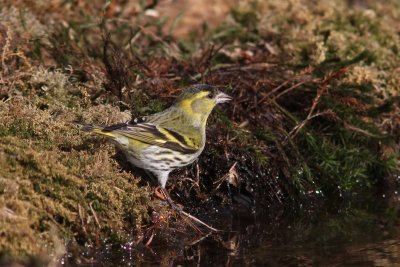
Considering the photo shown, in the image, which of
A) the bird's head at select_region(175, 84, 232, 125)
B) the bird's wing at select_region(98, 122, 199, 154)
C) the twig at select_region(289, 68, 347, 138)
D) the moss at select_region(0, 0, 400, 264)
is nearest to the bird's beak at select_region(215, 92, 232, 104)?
the bird's head at select_region(175, 84, 232, 125)

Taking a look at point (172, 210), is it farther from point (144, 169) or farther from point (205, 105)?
point (205, 105)

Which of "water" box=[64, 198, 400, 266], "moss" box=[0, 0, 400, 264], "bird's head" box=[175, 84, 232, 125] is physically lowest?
"water" box=[64, 198, 400, 266]

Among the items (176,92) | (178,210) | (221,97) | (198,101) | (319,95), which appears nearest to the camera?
(178,210)

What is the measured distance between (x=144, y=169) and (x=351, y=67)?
270 centimetres

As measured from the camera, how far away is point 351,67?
757 cm

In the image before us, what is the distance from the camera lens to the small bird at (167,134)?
553cm

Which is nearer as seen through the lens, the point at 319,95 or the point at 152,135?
the point at 152,135

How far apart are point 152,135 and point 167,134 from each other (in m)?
0.16

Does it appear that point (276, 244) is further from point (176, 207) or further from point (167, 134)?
point (167, 134)

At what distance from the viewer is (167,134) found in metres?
5.76

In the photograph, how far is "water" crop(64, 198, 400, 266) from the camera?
5117 millimetres

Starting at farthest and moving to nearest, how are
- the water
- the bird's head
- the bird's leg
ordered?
the bird's head, the bird's leg, the water

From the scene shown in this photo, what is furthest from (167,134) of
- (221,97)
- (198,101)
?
(221,97)

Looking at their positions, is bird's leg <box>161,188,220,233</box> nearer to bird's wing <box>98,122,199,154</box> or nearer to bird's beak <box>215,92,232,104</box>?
bird's wing <box>98,122,199,154</box>
